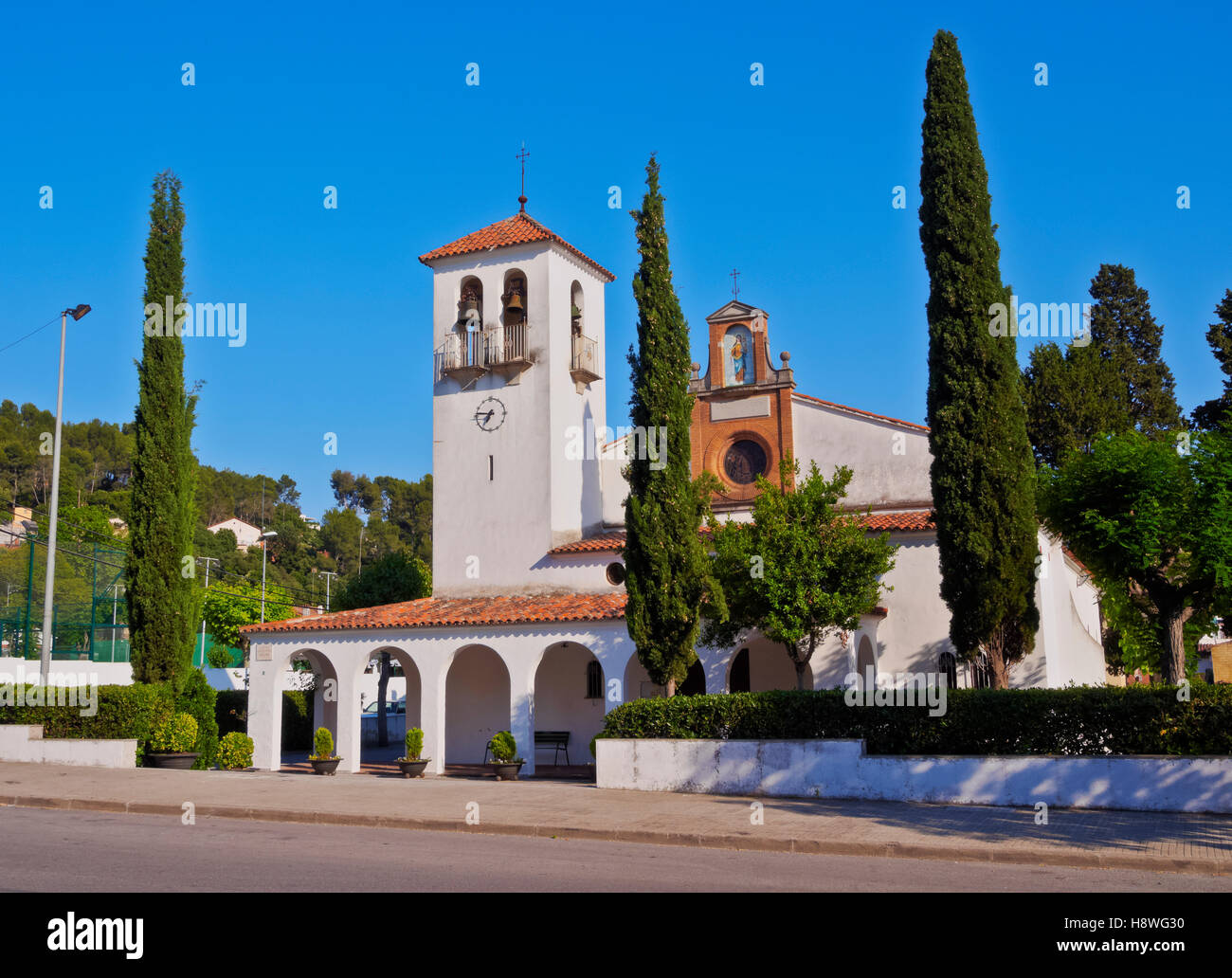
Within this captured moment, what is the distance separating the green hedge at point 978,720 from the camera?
14367 mm

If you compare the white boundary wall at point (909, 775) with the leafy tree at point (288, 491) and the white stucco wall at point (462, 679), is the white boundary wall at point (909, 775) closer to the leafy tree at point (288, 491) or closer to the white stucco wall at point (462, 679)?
the white stucco wall at point (462, 679)

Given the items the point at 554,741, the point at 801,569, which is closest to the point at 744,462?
the point at 554,741

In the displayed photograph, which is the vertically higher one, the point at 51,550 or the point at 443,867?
the point at 51,550

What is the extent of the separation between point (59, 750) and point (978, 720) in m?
17.7

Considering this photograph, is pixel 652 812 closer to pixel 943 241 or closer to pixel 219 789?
pixel 219 789

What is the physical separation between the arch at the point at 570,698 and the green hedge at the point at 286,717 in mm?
10340

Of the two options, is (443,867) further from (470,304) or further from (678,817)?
(470,304)

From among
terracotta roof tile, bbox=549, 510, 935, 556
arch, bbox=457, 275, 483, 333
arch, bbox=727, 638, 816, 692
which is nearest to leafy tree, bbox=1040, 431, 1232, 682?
terracotta roof tile, bbox=549, 510, 935, 556

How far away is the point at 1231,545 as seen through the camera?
1471cm

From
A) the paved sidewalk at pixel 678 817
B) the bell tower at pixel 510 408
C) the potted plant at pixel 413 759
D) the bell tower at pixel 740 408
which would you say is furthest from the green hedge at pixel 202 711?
the bell tower at pixel 740 408

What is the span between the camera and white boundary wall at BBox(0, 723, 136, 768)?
68.9 feet

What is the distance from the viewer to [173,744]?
21.8 meters

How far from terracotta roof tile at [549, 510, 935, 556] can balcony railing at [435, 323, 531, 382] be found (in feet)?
15.2
